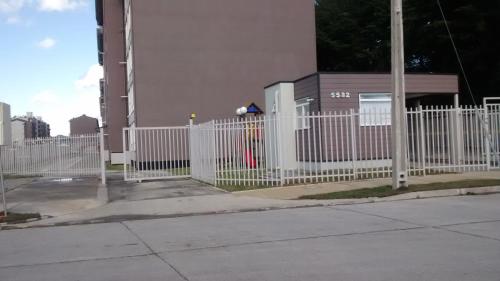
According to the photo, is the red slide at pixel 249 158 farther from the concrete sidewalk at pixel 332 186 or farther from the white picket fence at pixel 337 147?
the concrete sidewalk at pixel 332 186

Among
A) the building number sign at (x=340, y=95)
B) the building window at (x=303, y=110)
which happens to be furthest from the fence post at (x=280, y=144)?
the building number sign at (x=340, y=95)

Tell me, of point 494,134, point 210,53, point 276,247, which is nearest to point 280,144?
point 494,134

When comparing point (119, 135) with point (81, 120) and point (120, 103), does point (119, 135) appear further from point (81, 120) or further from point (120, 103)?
point (81, 120)

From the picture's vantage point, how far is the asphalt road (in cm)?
730

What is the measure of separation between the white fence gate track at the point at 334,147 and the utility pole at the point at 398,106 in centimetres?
241

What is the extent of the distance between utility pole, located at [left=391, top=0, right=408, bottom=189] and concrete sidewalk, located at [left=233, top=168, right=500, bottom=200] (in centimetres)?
114

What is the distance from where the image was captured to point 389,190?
608 inches

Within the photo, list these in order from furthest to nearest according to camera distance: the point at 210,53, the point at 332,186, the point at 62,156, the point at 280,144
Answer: the point at 210,53
the point at 62,156
the point at 280,144
the point at 332,186

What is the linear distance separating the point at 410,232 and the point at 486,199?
5.16m

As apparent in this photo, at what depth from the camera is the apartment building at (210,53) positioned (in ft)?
103

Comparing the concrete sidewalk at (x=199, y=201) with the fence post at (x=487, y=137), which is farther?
A: the fence post at (x=487, y=137)

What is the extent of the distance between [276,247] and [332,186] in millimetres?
8162

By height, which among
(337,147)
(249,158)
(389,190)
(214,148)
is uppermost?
(214,148)

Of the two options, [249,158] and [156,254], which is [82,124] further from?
[156,254]
